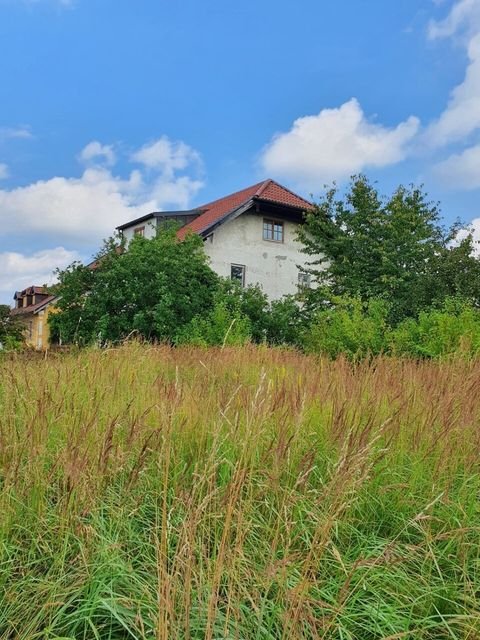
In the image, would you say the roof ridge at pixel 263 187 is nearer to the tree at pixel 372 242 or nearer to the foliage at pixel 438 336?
the tree at pixel 372 242

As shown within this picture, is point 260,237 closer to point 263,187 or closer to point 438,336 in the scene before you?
point 263,187

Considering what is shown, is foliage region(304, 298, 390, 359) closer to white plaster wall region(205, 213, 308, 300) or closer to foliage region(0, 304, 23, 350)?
foliage region(0, 304, 23, 350)

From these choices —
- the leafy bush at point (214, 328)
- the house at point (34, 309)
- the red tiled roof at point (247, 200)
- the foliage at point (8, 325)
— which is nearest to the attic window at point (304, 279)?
the red tiled roof at point (247, 200)

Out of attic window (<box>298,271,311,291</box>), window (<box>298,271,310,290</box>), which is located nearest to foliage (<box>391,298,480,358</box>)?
attic window (<box>298,271,311,291</box>)

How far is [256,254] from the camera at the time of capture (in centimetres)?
2706

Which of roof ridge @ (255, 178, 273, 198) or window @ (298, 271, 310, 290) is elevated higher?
roof ridge @ (255, 178, 273, 198)

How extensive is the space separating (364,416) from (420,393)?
78cm

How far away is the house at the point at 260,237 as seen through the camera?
25.8 meters

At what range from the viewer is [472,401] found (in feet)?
9.66

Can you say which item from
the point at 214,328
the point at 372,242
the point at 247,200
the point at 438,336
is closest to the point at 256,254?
the point at 247,200

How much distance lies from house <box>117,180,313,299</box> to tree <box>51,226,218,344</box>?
8874mm

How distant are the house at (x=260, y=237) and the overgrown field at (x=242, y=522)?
73.8 ft

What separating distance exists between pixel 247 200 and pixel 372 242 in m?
8.06

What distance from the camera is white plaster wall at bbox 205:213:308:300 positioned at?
1022 inches
